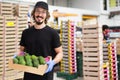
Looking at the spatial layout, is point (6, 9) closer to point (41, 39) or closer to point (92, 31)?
point (92, 31)

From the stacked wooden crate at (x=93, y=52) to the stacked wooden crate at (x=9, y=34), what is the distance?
1.66m

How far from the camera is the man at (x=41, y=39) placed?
2.26 m

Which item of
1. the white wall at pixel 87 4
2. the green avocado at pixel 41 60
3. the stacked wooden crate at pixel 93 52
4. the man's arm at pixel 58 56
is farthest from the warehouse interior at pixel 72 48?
the white wall at pixel 87 4

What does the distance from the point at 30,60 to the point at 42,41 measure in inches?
8.7

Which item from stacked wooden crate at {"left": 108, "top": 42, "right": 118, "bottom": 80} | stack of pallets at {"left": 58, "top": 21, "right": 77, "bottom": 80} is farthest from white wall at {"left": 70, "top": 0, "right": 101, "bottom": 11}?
stacked wooden crate at {"left": 108, "top": 42, "right": 118, "bottom": 80}

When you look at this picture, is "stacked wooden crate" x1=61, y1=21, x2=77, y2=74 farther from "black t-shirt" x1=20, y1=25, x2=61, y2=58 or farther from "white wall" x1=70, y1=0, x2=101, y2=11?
"white wall" x1=70, y1=0, x2=101, y2=11

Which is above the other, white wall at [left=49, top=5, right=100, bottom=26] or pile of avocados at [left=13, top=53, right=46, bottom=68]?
white wall at [left=49, top=5, right=100, bottom=26]

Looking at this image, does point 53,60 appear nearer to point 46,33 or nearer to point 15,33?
point 46,33

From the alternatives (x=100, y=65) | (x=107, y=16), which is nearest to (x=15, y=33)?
(x=100, y=65)

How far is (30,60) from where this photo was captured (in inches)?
87.7

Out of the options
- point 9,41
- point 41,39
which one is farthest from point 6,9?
point 41,39

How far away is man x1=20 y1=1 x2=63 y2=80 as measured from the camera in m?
2.26

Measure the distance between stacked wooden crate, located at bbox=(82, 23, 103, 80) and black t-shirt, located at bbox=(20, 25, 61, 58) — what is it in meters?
2.86

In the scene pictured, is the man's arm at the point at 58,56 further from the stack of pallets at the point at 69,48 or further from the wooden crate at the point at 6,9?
the stack of pallets at the point at 69,48
